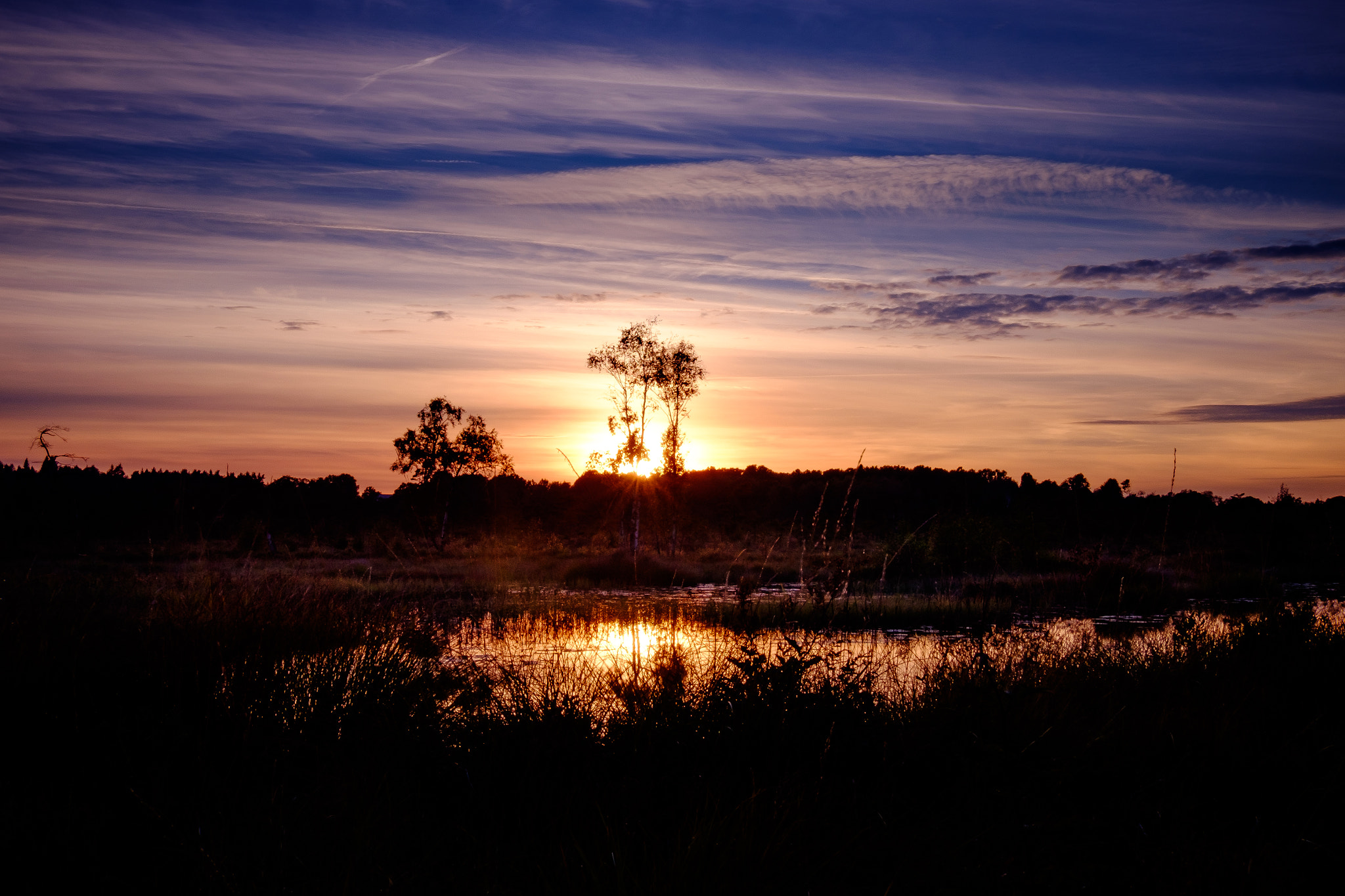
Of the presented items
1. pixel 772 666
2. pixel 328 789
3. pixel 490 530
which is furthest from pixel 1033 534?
pixel 490 530

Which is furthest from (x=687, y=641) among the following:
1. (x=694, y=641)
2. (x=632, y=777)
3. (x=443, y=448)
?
(x=443, y=448)

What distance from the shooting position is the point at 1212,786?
4.36 m

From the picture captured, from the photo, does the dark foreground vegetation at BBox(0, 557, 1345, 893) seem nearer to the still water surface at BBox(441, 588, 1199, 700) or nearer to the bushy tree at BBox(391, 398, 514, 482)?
the still water surface at BBox(441, 588, 1199, 700)

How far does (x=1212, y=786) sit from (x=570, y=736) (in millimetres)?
3347

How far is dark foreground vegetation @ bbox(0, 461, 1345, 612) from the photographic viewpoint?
1387 cm

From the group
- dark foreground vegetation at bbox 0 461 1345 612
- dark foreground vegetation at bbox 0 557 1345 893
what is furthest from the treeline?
dark foreground vegetation at bbox 0 557 1345 893

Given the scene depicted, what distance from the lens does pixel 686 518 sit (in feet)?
131

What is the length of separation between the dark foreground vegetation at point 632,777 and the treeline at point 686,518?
68.7 inches

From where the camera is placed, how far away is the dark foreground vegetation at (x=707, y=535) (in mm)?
Result: 13867

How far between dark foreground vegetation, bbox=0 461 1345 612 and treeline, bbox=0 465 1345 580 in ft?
0.42

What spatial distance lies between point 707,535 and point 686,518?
372 centimetres

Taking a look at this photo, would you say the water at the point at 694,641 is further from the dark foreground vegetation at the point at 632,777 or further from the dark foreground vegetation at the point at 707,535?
the dark foreground vegetation at the point at 707,535

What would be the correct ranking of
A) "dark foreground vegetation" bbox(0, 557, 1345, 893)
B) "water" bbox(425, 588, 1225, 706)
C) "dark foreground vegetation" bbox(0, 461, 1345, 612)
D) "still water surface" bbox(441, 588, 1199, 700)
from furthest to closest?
"dark foreground vegetation" bbox(0, 461, 1345, 612)
"still water surface" bbox(441, 588, 1199, 700)
"water" bbox(425, 588, 1225, 706)
"dark foreground vegetation" bbox(0, 557, 1345, 893)

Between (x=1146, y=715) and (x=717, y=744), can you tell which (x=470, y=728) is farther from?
(x=1146, y=715)
